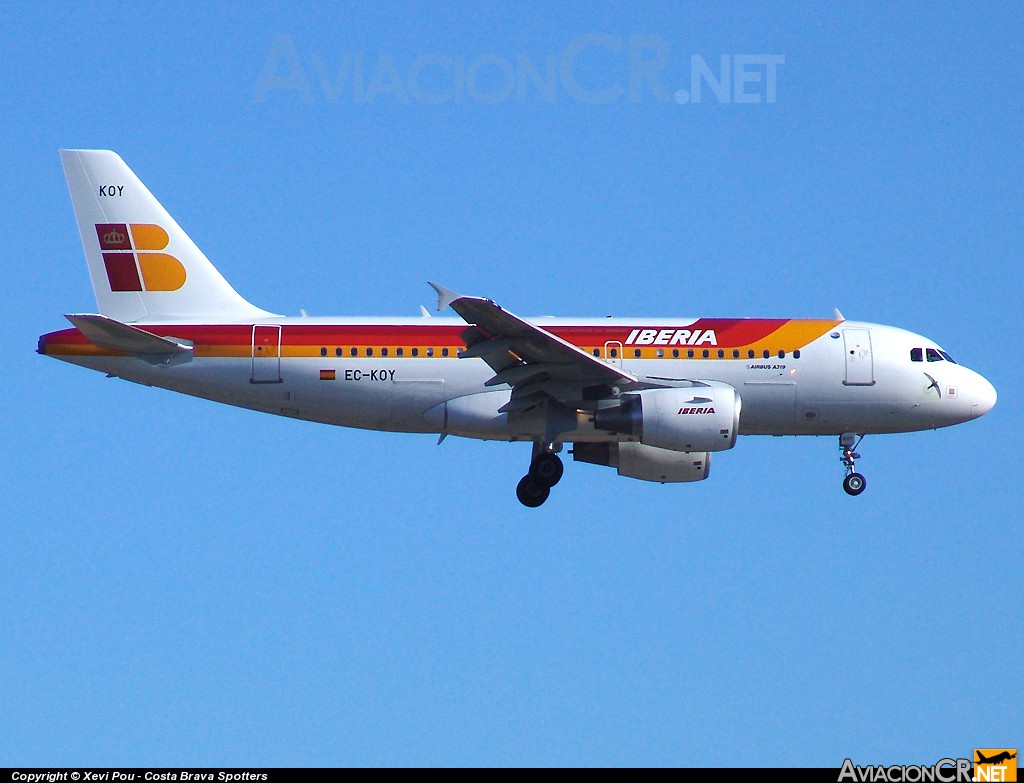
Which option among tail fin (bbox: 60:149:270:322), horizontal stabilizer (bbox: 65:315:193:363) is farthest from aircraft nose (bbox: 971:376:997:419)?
horizontal stabilizer (bbox: 65:315:193:363)

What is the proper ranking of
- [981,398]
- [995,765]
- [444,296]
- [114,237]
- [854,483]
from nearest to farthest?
1. [995,765]
2. [444,296]
3. [854,483]
4. [981,398]
5. [114,237]

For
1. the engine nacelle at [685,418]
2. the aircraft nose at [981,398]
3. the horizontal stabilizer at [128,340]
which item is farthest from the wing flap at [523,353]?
the aircraft nose at [981,398]

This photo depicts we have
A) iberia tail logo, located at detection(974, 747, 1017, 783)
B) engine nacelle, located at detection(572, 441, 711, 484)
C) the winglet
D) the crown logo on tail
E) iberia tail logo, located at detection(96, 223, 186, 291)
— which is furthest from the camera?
the crown logo on tail

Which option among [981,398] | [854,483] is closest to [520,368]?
[854,483]

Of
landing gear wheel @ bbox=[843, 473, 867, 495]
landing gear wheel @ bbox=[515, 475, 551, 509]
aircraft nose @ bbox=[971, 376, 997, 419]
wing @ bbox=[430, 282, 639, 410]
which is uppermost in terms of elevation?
aircraft nose @ bbox=[971, 376, 997, 419]

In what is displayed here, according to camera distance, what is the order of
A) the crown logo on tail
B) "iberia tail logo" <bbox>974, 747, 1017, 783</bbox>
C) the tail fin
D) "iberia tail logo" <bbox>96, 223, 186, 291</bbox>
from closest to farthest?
1. "iberia tail logo" <bbox>974, 747, 1017, 783</bbox>
2. the tail fin
3. "iberia tail logo" <bbox>96, 223, 186, 291</bbox>
4. the crown logo on tail

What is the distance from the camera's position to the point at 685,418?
1373 inches

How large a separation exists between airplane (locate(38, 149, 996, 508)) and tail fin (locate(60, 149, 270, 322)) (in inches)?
1.8

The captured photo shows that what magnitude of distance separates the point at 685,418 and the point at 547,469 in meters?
4.16

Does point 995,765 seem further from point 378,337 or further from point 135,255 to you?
point 135,255

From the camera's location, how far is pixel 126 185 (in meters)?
39.4

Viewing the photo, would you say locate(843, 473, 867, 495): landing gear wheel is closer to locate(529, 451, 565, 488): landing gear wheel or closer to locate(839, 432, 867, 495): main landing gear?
locate(839, 432, 867, 495): main landing gear

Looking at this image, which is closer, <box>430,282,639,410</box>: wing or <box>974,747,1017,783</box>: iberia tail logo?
<box>974,747,1017,783</box>: iberia tail logo

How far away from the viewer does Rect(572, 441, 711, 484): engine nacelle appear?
38.2m
